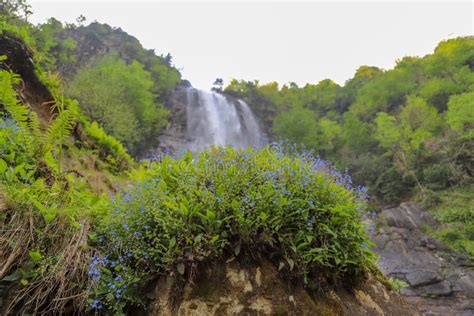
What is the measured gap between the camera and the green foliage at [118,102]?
640 inches

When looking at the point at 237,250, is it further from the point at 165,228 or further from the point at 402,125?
the point at 402,125

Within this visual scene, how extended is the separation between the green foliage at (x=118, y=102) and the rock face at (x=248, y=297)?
1539 cm

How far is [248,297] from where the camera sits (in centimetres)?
234

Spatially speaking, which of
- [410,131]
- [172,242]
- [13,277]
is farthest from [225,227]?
[410,131]

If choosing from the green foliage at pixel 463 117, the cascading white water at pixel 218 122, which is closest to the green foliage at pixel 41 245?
the green foliage at pixel 463 117

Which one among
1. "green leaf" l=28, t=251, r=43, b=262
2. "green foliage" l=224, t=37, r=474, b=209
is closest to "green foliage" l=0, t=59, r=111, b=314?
"green leaf" l=28, t=251, r=43, b=262

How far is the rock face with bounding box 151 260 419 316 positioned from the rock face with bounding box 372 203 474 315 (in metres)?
8.77

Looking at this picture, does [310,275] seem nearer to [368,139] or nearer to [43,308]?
[43,308]

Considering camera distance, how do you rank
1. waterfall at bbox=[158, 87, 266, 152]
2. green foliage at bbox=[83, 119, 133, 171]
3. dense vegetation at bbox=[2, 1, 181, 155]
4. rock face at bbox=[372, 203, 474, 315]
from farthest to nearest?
1. waterfall at bbox=[158, 87, 266, 152]
2. dense vegetation at bbox=[2, 1, 181, 155]
3. rock face at bbox=[372, 203, 474, 315]
4. green foliage at bbox=[83, 119, 133, 171]

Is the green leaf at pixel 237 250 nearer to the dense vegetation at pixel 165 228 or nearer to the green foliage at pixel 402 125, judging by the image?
the dense vegetation at pixel 165 228

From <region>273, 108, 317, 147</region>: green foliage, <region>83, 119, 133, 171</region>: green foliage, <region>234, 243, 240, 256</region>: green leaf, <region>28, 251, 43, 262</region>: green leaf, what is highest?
<region>28, 251, 43, 262</region>: green leaf

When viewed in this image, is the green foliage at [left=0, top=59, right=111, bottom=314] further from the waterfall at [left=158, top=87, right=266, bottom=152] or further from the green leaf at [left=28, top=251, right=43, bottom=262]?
the waterfall at [left=158, top=87, right=266, bottom=152]

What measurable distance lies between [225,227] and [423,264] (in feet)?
46.4

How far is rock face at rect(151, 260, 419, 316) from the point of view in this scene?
7.36 ft
